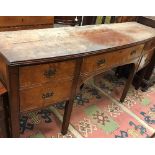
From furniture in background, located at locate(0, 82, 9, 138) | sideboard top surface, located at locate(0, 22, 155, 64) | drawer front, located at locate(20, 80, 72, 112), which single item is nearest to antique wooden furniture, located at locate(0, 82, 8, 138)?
furniture in background, located at locate(0, 82, 9, 138)

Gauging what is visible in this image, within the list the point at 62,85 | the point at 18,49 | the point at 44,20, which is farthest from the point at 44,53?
the point at 44,20

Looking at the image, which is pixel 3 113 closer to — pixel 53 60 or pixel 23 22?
pixel 53 60

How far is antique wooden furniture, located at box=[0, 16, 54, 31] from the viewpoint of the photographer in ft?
5.95

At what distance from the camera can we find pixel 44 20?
6.75ft

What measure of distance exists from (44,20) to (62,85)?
96cm

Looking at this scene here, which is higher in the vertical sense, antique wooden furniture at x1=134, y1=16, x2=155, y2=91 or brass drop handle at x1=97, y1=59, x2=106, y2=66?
brass drop handle at x1=97, y1=59, x2=106, y2=66

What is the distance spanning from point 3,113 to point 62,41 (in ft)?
2.10

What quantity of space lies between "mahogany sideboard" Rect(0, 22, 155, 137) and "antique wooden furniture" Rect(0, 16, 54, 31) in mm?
425

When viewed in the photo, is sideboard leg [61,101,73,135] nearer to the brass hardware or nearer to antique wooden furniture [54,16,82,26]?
the brass hardware

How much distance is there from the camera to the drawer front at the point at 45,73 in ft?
3.80

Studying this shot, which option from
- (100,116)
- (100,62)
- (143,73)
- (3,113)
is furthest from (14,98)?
(143,73)

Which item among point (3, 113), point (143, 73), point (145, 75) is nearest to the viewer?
point (3, 113)

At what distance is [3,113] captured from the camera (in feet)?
4.29
